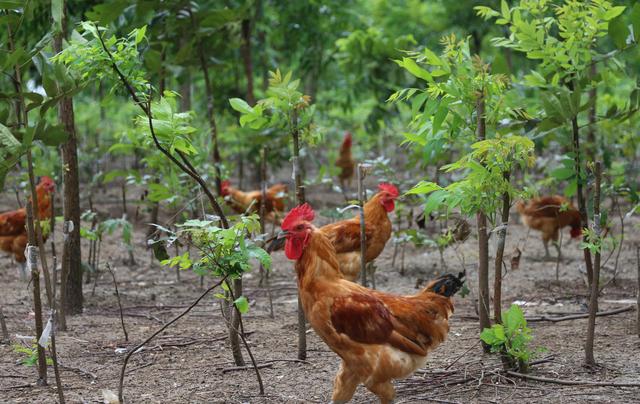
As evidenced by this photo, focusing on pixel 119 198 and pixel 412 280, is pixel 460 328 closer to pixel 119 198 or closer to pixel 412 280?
pixel 412 280

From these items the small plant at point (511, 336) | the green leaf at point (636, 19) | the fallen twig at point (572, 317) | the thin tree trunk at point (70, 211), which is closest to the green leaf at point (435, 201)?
the small plant at point (511, 336)

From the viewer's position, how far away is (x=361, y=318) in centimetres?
426

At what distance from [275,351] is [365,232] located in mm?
1689

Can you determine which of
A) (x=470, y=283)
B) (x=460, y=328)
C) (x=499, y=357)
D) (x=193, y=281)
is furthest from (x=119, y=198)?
(x=499, y=357)

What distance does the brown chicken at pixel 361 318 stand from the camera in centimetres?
426

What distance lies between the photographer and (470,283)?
795 cm

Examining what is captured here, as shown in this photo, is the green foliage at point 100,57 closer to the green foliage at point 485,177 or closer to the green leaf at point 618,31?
the green foliage at point 485,177

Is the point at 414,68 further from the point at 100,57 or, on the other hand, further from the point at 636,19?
the point at 100,57

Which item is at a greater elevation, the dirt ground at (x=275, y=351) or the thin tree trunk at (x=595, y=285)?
the thin tree trunk at (x=595, y=285)

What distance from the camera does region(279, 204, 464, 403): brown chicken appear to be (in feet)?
14.0

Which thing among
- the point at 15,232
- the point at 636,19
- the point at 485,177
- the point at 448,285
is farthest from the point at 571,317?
the point at 15,232

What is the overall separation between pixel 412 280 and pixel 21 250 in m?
4.22

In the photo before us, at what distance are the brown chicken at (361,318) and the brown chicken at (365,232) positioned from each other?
223cm

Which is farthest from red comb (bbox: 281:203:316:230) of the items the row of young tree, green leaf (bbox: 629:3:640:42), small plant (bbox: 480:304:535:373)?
green leaf (bbox: 629:3:640:42)
